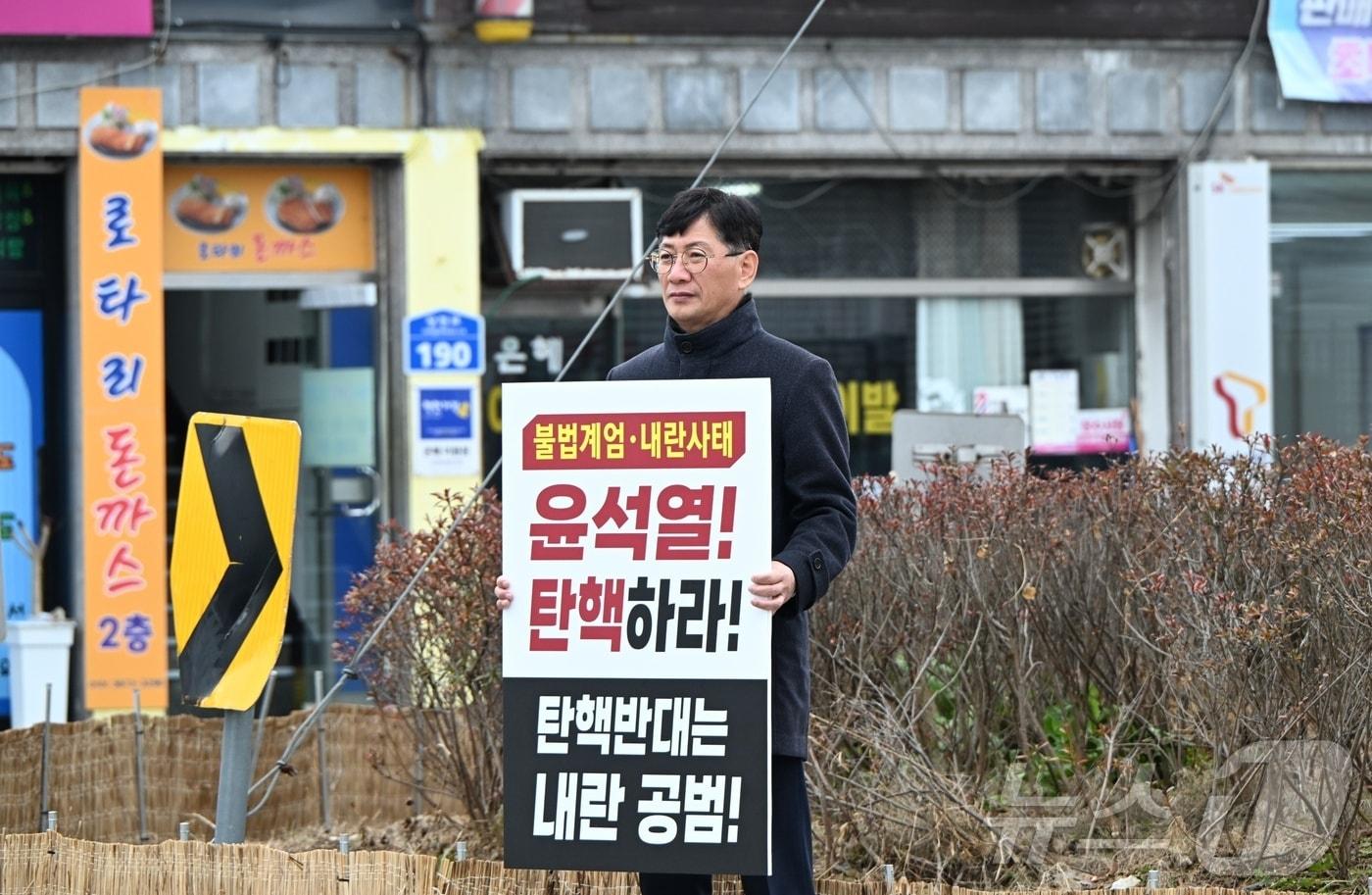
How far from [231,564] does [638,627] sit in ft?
4.51

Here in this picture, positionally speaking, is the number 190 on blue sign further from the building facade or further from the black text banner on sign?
the black text banner on sign

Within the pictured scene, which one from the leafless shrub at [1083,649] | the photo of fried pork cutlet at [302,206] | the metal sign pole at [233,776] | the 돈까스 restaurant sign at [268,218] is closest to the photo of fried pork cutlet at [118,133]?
the 돈까스 restaurant sign at [268,218]

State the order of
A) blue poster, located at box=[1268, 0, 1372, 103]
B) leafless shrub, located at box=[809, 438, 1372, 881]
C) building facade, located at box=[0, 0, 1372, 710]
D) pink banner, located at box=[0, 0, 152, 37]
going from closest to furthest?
leafless shrub, located at box=[809, 438, 1372, 881], pink banner, located at box=[0, 0, 152, 37], building facade, located at box=[0, 0, 1372, 710], blue poster, located at box=[1268, 0, 1372, 103]

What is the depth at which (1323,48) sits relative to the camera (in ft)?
39.9

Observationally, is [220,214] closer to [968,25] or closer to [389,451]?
[389,451]

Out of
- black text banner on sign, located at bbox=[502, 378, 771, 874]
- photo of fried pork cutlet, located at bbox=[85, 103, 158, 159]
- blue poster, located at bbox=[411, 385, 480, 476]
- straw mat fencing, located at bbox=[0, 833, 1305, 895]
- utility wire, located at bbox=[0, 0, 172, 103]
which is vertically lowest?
straw mat fencing, located at bbox=[0, 833, 1305, 895]

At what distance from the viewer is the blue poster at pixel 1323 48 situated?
12.1m

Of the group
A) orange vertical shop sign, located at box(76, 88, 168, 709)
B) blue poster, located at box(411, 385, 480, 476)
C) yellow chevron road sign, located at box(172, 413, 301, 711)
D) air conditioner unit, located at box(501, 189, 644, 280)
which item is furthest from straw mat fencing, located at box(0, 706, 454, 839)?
air conditioner unit, located at box(501, 189, 644, 280)

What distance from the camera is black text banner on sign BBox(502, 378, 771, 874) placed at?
4047 millimetres

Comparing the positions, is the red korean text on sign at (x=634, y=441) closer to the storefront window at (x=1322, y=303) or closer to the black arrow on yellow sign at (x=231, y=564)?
the black arrow on yellow sign at (x=231, y=564)

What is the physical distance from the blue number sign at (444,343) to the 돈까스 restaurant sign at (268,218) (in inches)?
20.0

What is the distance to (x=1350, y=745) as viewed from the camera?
5281mm

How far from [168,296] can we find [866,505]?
5.91 meters

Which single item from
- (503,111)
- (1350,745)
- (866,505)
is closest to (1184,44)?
(503,111)
